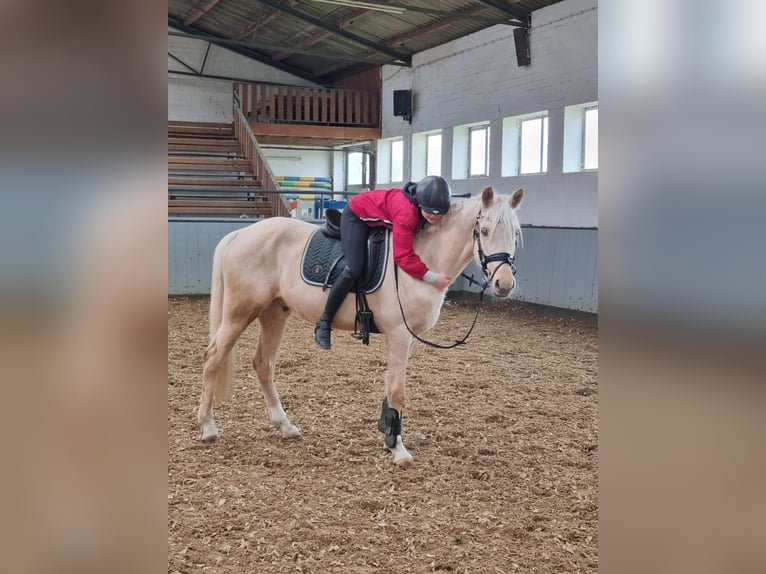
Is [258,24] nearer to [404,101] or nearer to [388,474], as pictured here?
[404,101]

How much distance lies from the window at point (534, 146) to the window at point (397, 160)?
13.0 feet

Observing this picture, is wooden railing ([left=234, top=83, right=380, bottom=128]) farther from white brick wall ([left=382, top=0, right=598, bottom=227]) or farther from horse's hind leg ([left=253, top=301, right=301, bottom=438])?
horse's hind leg ([left=253, top=301, right=301, bottom=438])

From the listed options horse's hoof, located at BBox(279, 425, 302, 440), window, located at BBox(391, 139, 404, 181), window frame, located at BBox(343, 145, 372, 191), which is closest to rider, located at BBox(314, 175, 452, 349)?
horse's hoof, located at BBox(279, 425, 302, 440)

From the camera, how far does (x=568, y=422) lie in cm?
400

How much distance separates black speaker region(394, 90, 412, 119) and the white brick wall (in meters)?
0.12

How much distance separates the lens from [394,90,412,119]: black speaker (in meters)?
13.3

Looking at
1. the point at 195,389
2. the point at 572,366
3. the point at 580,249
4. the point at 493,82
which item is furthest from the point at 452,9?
the point at 195,389

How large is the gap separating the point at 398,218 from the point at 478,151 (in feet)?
29.9

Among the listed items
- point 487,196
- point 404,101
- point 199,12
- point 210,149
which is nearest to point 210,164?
point 210,149

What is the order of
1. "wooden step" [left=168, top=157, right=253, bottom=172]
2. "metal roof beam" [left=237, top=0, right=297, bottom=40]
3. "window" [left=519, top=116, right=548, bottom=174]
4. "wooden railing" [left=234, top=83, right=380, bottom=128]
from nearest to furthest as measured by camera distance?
"window" [left=519, top=116, right=548, bottom=174] → "metal roof beam" [left=237, top=0, right=297, bottom=40] → "wooden step" [left=168, top=157, right=253, bottom=172] → "wooden railing" [left=234, top=83, right=380, bottom=128]

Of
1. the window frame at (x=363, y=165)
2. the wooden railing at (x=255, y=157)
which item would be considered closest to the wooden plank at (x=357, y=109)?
the window frame at (x=363, y=165)

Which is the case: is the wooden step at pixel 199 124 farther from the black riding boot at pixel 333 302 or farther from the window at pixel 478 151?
the black riding boot at pixel 333 302
